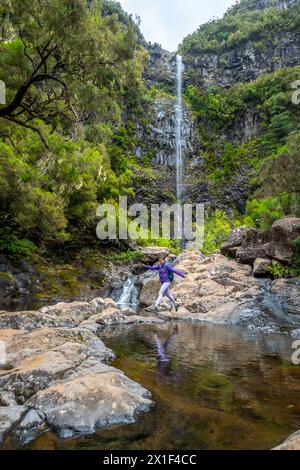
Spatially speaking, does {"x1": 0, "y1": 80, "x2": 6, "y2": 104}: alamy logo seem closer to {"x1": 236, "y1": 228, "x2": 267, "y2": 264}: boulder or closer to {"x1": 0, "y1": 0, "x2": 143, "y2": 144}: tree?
{"x1": 0, "y1": 0, "x2": 143, "y2": 144}: tree

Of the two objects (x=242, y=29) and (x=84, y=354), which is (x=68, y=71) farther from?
(x=242, y=29)

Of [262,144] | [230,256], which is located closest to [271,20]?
[262,144]

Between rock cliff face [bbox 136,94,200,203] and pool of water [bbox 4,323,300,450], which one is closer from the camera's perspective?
pool of water [bbox 4,323,300,450]

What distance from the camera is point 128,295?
19.5 m

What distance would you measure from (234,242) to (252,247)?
167 centimetres

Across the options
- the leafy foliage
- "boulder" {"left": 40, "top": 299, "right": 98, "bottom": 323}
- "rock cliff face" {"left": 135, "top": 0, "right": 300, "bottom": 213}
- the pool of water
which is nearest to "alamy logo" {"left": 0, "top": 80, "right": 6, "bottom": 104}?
the leafy foliage

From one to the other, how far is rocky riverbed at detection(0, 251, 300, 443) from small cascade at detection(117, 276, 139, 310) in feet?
15.1

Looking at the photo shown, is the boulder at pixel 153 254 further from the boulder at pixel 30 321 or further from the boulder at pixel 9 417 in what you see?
the boulder at pixel 9 417

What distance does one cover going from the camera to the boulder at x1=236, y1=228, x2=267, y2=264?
57.0ft

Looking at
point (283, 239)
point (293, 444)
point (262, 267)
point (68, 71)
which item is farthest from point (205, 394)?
point (283, 239)

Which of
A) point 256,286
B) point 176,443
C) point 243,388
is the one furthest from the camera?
point 256,286

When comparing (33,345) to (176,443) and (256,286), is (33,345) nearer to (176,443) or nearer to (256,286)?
(176,443)
